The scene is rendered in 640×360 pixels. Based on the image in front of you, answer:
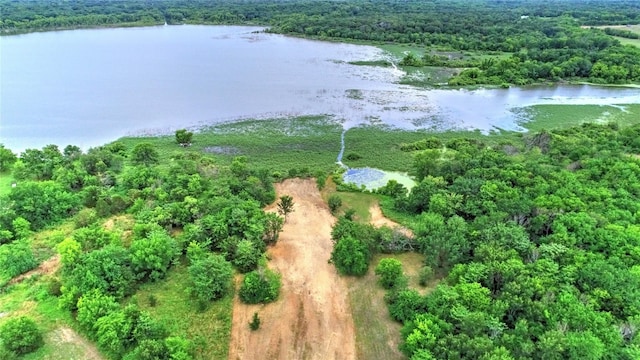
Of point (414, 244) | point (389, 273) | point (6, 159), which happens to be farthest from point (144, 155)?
point (389, 273)

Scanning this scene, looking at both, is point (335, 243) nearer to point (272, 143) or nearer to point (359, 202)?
point (359, 202)

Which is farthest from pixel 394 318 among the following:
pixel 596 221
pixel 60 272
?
pixel 60 272

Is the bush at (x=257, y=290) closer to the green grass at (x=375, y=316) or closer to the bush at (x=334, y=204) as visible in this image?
the green grass at (x=375, y=316)

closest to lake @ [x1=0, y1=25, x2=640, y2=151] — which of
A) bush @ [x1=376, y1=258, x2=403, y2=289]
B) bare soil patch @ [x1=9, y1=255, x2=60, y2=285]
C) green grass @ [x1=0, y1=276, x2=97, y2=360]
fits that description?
bare soil patch @ [x1=9, y1=255, x2=60, y2=285]

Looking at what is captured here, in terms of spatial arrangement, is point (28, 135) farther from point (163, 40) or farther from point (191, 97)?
point (163, 40)

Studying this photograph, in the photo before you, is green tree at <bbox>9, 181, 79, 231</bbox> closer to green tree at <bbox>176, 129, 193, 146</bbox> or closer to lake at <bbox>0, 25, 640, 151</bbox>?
lake at <bbox>0, 25, 640, 151</bbox>
